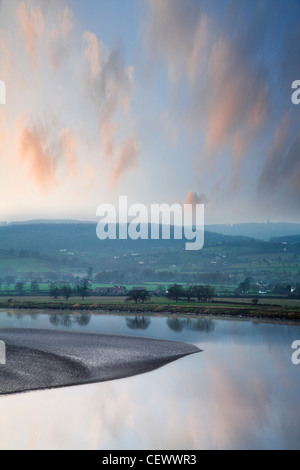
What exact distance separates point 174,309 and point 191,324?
37.6 feet

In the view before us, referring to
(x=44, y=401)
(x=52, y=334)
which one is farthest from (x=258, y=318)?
(x=44, y=401)

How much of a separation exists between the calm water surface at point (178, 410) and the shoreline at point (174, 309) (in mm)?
20288

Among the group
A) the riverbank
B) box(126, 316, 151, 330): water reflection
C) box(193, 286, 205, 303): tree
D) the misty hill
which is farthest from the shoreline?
the misty hill

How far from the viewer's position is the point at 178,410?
18.4 meters

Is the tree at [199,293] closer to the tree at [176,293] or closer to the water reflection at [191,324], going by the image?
the tree at [176,293]

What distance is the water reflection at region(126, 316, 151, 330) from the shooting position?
42031 mm

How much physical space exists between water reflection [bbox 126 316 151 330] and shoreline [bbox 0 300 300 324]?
5.34 metres

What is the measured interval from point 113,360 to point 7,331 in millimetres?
14601

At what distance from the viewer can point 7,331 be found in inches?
1507

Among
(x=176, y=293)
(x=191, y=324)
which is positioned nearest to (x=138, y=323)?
(x=191, y=324)

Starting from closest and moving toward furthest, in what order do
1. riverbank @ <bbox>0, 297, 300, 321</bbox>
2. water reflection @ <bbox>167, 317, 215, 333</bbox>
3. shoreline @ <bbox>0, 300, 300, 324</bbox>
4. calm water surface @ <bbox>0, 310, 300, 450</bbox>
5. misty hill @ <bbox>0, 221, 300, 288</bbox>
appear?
1. calm water surface @ <bbox>0, 310, 300, 450</bbox>
2. water reflection @ <bbox>167, 317, 215, 333</bbox>
3. shoreline @ <bbox>0, 300, 300, 324</bbox>
4. riverbank @ <bbox>0, 297, 300, 321</bbox>
5. misty hill @ <bbox>0, 221, 300, 288</bbox>

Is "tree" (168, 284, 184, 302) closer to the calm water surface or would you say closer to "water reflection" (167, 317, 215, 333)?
"water reflection" (167, 317, 215, 333)

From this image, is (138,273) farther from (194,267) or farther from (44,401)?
(44,401)
